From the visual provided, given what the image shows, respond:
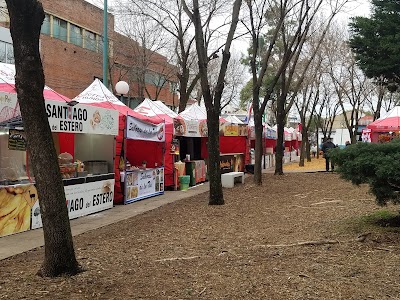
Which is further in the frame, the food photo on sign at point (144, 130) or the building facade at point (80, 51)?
the building facade at point (80, 51)

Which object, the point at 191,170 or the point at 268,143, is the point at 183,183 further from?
the point at 268,143

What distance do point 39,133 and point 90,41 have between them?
30854mm

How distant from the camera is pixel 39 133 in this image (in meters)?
4.57

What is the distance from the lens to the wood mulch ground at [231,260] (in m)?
4.26

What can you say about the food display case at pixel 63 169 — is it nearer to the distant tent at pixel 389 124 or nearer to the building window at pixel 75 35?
the distant tent at pixel 389 124

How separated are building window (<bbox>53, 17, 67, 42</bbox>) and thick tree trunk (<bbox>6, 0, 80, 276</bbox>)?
2791 centimetres

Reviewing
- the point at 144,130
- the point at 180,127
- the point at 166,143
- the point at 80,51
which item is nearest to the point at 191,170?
the point at 180,127

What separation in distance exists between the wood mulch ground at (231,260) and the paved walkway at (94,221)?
43 centimetres

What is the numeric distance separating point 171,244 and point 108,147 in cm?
585

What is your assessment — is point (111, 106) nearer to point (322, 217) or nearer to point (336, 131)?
point (322, 217)

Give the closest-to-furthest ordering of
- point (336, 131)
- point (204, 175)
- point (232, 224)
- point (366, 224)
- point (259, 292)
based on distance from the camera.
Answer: point (259, 292) → point (366, 224) → point (232, 224) → point (204, 175) → point (336, 131)

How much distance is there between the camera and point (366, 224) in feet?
23.8

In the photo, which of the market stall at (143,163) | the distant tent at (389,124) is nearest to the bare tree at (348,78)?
the distant tent at (389,124)

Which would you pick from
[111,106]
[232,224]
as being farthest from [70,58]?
Answer: [232,224]
